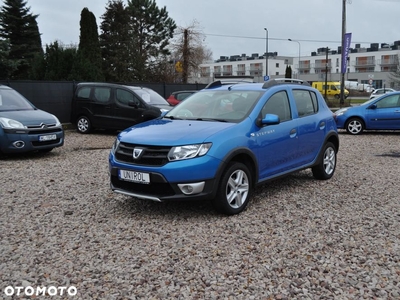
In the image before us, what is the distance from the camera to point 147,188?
493 centimetres

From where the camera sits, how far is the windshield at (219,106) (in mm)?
5625

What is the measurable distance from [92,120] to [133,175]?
966cm

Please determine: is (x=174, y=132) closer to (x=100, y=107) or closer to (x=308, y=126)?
(x=308, y=126)

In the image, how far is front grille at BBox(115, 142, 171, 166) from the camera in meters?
4.78

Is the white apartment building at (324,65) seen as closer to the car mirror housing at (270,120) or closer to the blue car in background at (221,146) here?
the blue car in background at (221,146)

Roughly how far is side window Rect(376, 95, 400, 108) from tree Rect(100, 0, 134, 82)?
30.2 meters

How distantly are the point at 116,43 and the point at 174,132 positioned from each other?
39970 millimetres

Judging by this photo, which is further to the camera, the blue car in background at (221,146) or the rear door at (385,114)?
the rear door at (385,114)

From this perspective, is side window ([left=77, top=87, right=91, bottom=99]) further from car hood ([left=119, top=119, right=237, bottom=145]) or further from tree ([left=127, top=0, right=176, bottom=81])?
tree ([left=127, top=0, right=176, bottom=81])

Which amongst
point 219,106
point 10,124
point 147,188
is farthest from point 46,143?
point 147,188

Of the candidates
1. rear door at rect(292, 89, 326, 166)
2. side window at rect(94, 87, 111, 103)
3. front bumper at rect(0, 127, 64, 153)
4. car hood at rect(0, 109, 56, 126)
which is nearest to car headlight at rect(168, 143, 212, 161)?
rear door at rect(292, 89, 326, 166)

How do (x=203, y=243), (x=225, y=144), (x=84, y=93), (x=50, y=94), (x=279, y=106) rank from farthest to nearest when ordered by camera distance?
(x=50, y=94) → (x=84, y=93) → (x=279, y=106) → (x=225, y=144) → (x=203, y=243)

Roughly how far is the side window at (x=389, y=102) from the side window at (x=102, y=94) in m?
8.97

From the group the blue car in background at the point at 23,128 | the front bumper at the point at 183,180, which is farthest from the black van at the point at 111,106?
the front bumper at the point at 183,180
